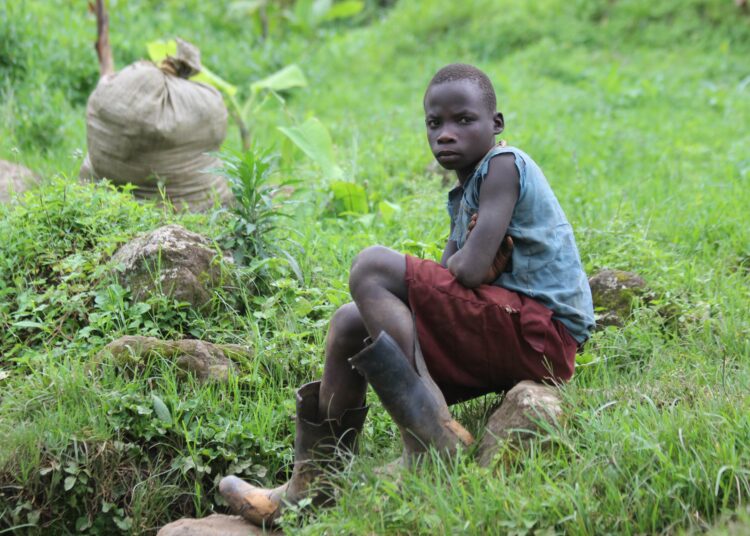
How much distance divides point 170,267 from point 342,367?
1350 mm

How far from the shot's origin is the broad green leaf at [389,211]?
516 cm

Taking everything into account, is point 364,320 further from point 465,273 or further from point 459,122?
point 459,122

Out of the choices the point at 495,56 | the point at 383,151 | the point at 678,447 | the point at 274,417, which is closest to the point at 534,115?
the point at 383,151

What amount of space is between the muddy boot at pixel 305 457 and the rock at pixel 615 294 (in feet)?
4.91

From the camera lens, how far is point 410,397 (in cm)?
274

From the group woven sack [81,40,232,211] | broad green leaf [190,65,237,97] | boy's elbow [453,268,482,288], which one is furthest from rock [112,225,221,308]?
broad green leaf [190,65,237,97]

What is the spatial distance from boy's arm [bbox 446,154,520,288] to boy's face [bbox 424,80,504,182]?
116 mm

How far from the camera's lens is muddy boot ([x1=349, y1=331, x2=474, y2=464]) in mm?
2691

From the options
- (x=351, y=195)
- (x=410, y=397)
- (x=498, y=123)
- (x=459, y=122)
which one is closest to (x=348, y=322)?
(x=410, y=397)

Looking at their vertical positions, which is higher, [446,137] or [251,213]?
[446,137]

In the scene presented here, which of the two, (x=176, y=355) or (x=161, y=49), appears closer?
(x=176, y=355)

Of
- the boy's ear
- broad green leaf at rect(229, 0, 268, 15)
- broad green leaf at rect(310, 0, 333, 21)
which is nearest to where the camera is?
the boy's ear

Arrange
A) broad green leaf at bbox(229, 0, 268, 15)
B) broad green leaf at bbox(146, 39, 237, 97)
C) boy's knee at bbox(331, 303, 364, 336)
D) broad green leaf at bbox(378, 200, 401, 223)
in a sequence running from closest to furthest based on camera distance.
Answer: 1. boy's knee at bbox(331, 303, 364, 336)
2. broad green leaf at bbox(378, 200, 401, 223)
3. broad green leaf at bbox(146, 39, 237, 97)
4. broad green leaf at bbox(229, 0, 268, 15)

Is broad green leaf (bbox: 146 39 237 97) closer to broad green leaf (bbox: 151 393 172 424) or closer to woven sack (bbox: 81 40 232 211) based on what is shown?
woven sack (bbox: 81 40 232 211)
